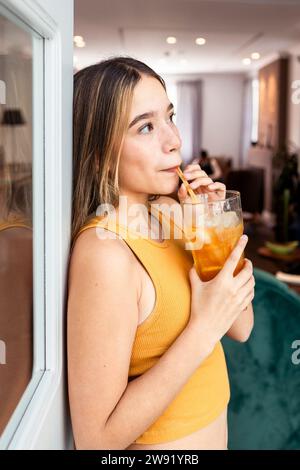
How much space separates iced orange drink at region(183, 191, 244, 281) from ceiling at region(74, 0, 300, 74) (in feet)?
10.3

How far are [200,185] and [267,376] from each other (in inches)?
24.2

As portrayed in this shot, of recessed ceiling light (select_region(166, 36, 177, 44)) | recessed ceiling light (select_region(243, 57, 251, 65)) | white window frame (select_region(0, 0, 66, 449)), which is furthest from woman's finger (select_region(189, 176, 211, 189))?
recessed ceiling light (select_region(243, 57, 251, 65))

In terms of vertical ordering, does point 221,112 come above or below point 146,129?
above

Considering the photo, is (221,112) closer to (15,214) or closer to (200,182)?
(200,182)

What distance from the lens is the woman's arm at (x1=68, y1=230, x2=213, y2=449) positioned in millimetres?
660

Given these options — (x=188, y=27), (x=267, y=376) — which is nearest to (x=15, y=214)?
(x=267, y=376)

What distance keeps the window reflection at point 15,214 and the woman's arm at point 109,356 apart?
73 millimetres

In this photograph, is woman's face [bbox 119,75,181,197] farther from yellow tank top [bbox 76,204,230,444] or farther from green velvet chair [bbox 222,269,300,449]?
green velvet chair [bbox 222,269,300,449]

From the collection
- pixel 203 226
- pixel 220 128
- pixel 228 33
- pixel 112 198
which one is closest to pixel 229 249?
pixel 203 226

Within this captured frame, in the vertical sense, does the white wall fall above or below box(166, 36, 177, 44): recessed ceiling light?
below

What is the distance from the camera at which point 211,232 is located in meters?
0.72

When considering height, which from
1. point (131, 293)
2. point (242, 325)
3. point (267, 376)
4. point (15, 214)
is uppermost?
point (15, 214)

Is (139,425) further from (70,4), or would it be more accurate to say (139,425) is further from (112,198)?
(70,4)

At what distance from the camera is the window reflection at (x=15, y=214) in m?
0.46
